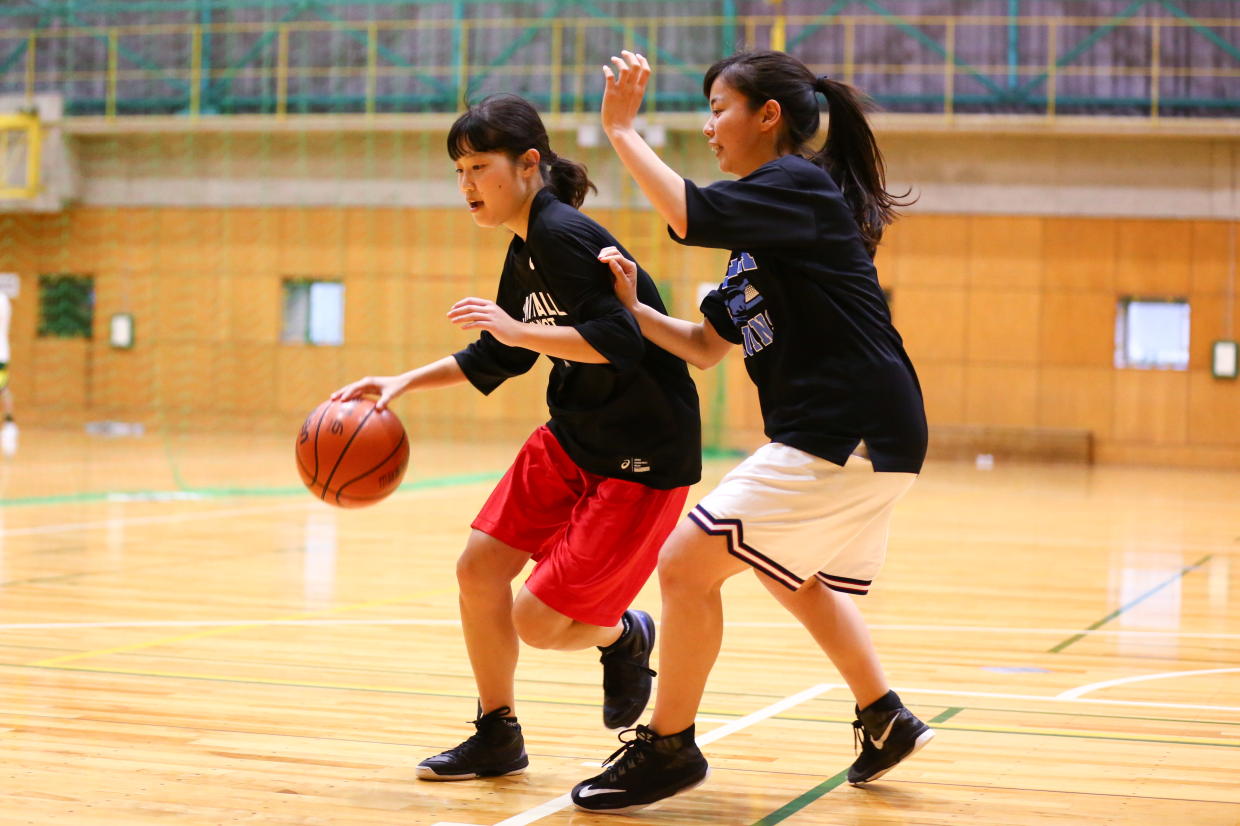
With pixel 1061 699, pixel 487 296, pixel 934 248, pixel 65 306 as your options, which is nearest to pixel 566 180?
pixel 1061 699

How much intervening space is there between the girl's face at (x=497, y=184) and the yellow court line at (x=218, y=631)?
6.72 feet

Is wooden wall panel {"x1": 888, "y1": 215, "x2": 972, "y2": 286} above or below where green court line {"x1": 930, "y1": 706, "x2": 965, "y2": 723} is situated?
above

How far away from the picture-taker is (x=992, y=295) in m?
15.6

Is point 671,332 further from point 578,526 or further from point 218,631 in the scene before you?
point 218,631

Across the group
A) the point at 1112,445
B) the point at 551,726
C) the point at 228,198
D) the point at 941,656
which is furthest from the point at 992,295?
the point at 551,726

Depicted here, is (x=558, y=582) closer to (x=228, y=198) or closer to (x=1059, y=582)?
(x=1059, y=582)

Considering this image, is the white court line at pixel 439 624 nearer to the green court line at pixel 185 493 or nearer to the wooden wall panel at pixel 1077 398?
the green court line at pixel 185 493

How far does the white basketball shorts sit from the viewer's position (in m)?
2.66

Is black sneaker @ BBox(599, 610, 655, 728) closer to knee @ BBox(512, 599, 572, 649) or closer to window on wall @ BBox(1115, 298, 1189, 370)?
knee @ BBox(512, 599, 572, 649)

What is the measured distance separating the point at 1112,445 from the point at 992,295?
77.6 inches

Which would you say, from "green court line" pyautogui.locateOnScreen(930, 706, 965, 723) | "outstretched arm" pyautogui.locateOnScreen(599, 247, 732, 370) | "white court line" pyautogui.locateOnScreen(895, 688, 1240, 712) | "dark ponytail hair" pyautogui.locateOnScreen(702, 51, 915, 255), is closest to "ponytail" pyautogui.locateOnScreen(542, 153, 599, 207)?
"outstretched arm" pyautogui.locateOnScreen(599, 247, 732, 370)

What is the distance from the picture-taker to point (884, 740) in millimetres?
2939

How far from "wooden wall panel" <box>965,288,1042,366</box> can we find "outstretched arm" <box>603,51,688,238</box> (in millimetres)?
13456

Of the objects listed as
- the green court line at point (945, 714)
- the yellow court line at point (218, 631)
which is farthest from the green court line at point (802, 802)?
the yellow court line at point (218, 631)
